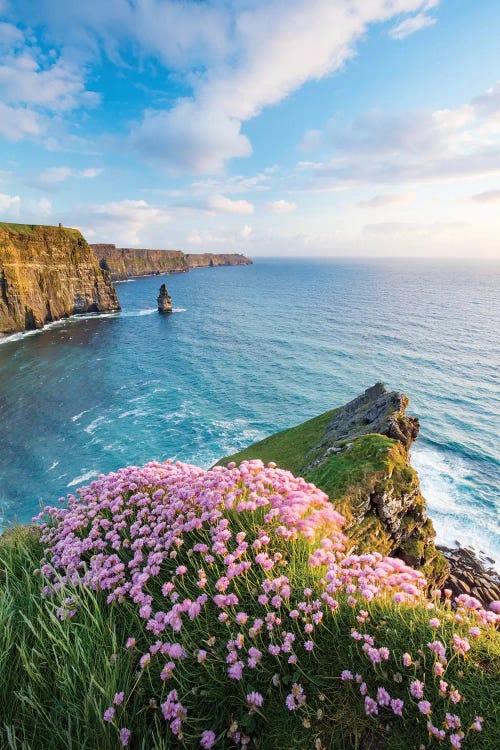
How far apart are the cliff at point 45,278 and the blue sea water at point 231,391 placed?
5175 mm

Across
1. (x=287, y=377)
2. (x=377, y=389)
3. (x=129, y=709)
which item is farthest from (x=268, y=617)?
(x=287, y=377)

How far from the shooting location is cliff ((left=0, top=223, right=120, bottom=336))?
224 feet

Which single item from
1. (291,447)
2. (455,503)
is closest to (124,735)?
(291,447)

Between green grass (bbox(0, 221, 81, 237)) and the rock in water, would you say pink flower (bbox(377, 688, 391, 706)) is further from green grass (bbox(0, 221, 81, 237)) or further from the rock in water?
the rock in water

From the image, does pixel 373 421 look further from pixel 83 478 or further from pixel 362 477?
pixel 83 478

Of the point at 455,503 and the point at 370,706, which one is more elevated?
the point at 370,706

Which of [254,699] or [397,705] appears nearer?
[397,705]

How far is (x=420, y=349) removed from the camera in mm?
60344

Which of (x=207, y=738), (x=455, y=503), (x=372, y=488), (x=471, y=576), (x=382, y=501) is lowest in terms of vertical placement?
(x=455, y=503)

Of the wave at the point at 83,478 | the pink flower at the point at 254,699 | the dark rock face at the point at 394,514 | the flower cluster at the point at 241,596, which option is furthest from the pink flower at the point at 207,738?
the wave at the point at 83,478

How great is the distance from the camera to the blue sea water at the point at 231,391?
2789 centimetres

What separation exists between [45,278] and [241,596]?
90.4 metres

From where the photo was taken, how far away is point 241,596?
4.38 meters

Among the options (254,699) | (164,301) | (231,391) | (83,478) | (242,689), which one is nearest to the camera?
(254,699)
